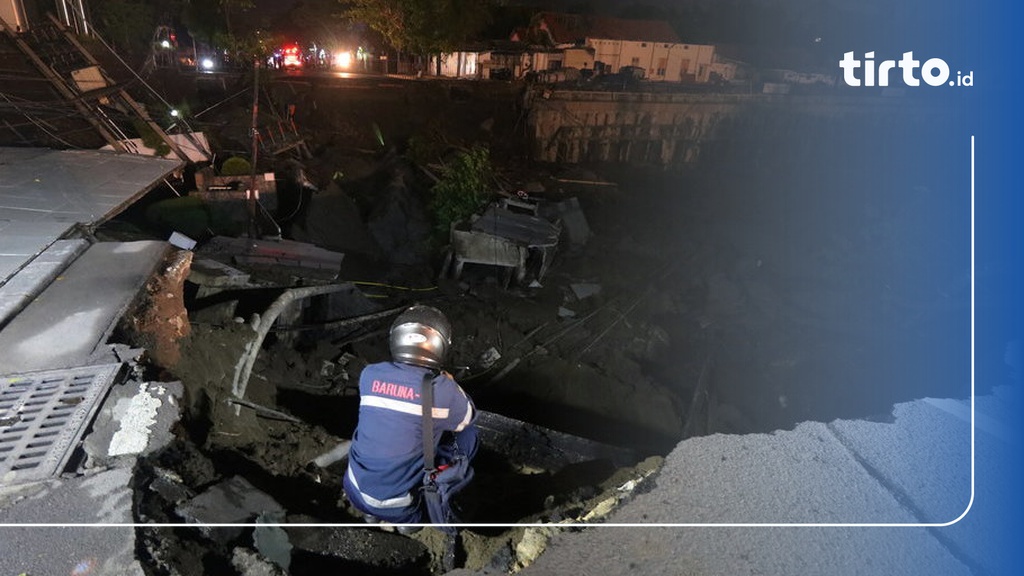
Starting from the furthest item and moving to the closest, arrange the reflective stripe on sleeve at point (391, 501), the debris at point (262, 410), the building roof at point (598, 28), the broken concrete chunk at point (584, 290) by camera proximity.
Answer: the building roof at point (598, 28)
the broken concrete chunk at point (584, 290)
the debris at point (262, 410)
the reflective stripe on sleeve at point (391, 501)

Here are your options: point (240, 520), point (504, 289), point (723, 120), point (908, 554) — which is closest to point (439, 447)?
point (240, 520)

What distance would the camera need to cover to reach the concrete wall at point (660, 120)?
27203mm

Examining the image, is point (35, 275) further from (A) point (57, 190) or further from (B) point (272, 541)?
(B) point (272, 541)

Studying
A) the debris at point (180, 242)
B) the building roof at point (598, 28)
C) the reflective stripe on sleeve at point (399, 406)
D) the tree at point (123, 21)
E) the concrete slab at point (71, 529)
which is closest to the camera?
the concrete slab at point (71, 529)

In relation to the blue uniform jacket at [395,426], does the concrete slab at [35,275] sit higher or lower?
higher

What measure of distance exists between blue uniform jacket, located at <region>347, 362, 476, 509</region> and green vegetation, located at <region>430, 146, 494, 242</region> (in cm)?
964

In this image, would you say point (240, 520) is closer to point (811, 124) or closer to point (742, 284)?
point (742, 284)

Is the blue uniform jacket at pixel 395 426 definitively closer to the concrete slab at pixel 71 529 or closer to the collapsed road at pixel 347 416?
the collapsed road at pixel 347 416

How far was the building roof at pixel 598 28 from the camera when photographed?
134ft

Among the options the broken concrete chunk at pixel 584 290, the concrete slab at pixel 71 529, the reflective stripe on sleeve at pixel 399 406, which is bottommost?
the broken concrete chunk at pixel 584 290

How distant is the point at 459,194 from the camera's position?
13039mm

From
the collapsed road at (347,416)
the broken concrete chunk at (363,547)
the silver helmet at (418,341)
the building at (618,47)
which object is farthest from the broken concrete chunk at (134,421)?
the building at (618,47)

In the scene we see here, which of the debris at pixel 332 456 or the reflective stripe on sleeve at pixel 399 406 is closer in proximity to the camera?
the reflective stripe on sleeve at pixel 399 406

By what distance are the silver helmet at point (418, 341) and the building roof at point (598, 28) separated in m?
Result: 40.9
